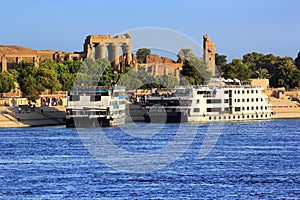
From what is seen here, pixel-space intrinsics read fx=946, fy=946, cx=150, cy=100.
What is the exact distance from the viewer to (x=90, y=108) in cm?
11281

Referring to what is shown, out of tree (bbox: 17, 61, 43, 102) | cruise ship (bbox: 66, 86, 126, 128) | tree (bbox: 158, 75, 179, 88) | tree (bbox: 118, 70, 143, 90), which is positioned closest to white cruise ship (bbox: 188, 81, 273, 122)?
cruise ship (bbox: 66, 86, 126, 128)

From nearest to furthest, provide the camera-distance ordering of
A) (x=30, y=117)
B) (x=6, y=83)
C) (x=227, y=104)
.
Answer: (x=30, y=117), (x=227, y=104), (x=6, y=83)

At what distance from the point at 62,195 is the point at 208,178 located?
411 inches

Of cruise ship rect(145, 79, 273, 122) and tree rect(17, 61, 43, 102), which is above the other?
tree rect(17, 61, 43, 102)

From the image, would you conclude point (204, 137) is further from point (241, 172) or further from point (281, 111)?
point (281, 111)

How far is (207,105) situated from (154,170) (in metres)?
68.6

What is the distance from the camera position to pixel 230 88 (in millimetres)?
134000

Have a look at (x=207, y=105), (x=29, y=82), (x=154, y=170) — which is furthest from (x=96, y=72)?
(x=154, y=170)

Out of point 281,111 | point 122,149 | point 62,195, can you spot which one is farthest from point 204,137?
point 281,111

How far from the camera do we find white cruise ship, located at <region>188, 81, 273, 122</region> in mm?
127875

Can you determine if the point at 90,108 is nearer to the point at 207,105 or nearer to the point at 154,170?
the point at 207,105

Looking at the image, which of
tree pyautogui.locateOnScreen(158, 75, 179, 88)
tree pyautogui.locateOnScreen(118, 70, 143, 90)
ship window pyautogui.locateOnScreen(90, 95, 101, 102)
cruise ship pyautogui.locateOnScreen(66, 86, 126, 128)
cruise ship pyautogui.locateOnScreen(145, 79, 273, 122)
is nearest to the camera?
cruise ship pyautogui.locateOnScreen(66, 86, 126, 128)

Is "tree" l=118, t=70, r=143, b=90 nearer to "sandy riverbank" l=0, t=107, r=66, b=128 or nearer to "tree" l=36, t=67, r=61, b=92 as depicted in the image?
"tree" l=36, t=67, r=61, b=92

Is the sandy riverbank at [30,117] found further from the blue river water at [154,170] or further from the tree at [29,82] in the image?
the blue river water at [154,170]
